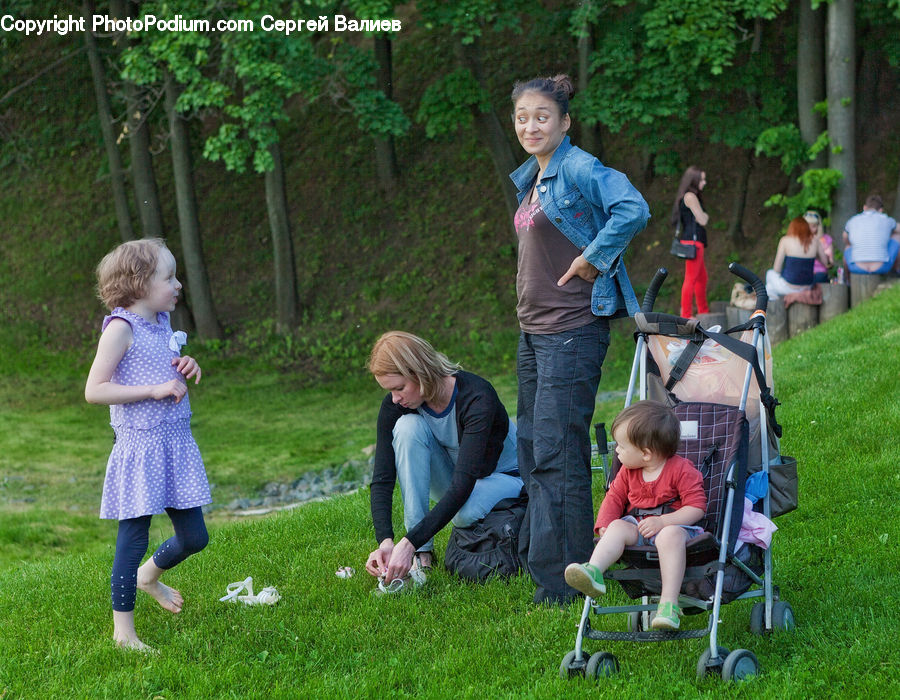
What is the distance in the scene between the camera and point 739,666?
3.82 meters

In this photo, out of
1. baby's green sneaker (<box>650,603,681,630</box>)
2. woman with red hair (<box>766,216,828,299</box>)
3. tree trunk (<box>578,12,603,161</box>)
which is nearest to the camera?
baby's green sneaker (<box>650,603,681,630</box>)

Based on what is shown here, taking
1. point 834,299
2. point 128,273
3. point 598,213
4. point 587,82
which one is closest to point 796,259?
point 834,299

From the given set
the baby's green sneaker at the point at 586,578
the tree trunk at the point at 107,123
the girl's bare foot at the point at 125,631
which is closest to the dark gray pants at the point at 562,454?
the baby's green sneaker at the point at 586,578

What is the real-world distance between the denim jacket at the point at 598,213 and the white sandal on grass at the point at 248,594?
2111 millimetres

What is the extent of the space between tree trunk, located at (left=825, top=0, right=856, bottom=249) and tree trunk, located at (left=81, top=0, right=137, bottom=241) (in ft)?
37.5

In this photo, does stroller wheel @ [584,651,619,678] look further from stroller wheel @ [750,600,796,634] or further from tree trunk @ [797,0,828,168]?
tree trunk @ [797,0,828,168]

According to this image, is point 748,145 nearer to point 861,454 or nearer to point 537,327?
point 861,454

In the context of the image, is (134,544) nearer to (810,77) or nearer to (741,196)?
(810,77)

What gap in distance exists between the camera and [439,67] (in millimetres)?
22078

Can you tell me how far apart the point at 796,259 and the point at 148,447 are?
9898 millimetres

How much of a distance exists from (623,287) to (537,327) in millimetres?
428

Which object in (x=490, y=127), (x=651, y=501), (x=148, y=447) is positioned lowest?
(x=651, y=501)

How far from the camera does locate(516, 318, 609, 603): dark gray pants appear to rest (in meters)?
4.72

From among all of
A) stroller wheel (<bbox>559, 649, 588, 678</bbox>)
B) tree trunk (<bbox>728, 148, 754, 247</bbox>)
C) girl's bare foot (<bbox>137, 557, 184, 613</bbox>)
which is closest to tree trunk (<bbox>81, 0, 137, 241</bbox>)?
tree trunk (<bbox>728, 148, 754, 247</bbox>)
